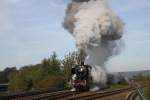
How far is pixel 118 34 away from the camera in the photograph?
4191cm

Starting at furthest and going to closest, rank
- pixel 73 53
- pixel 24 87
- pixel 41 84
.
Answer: pixel 73 53, pixel 24 87, pixel 41 84

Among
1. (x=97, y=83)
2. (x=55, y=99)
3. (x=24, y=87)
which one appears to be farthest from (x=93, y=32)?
(x=24, y=87)

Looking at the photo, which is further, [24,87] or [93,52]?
[24,87]

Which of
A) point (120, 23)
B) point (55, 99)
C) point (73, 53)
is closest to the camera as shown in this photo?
point (55, 99)

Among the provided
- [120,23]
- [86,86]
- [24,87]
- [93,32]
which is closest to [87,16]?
[93,32]

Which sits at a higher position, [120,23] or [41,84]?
[120,23]

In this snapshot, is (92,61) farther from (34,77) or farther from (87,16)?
(34,77)

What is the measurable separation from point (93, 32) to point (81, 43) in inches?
75.7

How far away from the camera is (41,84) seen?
56250mm

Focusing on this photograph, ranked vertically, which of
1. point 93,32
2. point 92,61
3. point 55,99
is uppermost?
point 93,32

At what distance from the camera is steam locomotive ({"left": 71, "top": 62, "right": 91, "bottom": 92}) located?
116ft

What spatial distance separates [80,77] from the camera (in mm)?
35500

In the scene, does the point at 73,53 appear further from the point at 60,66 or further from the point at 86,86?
the point at 86,86

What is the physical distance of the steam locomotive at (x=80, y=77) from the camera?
35250mm
